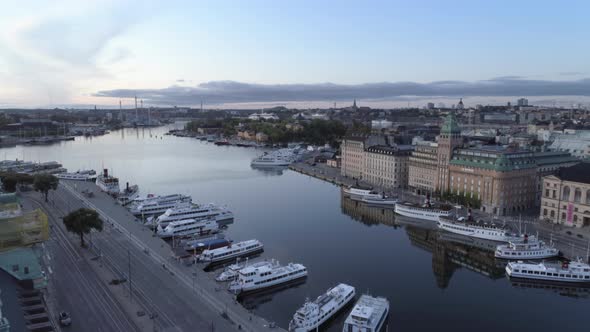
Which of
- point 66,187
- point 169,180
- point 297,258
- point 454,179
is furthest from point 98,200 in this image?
point 454,179

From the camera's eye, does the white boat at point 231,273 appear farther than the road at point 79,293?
Yes

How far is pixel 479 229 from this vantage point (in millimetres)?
34031

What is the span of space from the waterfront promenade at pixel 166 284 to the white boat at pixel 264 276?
115cm

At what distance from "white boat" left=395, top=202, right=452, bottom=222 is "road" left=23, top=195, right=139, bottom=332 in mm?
26712

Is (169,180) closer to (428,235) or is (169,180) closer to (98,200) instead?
(98,200)

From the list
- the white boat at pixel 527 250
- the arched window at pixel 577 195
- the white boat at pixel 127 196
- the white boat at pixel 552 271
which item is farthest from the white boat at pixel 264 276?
the white boat at pixel 127 196

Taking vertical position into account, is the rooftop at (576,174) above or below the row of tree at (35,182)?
above

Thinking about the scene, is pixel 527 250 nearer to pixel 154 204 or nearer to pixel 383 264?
pixel 383 264

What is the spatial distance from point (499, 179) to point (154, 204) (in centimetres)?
3078

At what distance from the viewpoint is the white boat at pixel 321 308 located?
20531 mm

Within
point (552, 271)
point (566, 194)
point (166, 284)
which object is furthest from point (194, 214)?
point (566, 194)

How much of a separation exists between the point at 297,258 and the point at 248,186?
28008mm

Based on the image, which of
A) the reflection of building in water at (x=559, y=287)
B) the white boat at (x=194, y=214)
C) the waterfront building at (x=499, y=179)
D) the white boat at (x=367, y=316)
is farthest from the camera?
the waterfront building at (x=499, y=179)

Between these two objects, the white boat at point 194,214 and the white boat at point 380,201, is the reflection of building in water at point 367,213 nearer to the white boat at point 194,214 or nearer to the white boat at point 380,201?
the white boat at point 380,201
